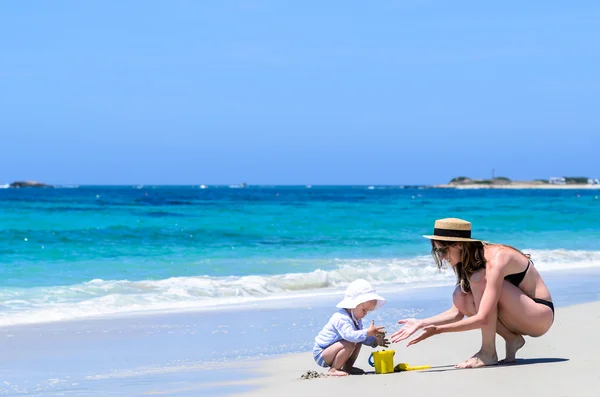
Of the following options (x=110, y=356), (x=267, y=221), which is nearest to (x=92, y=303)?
(x=110, y=356)

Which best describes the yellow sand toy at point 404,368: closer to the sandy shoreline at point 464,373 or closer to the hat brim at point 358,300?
the sandy shoreline at point 464,373

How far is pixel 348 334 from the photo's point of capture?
17.8ft

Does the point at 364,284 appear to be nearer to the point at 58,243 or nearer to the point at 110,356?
the point at 110,356

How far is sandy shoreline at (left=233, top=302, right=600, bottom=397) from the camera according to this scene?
467 centimetres

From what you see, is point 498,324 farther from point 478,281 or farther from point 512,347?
point 478,281

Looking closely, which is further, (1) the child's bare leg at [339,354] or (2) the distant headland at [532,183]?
(2) the distant headland at [532,183]

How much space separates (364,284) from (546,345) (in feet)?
5.86

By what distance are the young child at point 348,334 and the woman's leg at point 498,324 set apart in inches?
19.9

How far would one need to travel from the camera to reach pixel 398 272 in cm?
1467

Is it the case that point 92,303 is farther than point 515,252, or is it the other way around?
point 92,303

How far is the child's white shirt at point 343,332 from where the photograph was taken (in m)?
5.41

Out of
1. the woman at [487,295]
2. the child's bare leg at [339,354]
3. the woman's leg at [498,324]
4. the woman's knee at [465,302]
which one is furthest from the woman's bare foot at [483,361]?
the child's bare leg at [339,354]

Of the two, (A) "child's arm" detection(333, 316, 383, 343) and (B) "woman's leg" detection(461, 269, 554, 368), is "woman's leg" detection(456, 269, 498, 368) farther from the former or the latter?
(A) "child's arm" detection(333, 316, 383, 343)

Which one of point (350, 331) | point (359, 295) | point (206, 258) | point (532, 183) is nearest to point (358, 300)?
point (359, 295)
